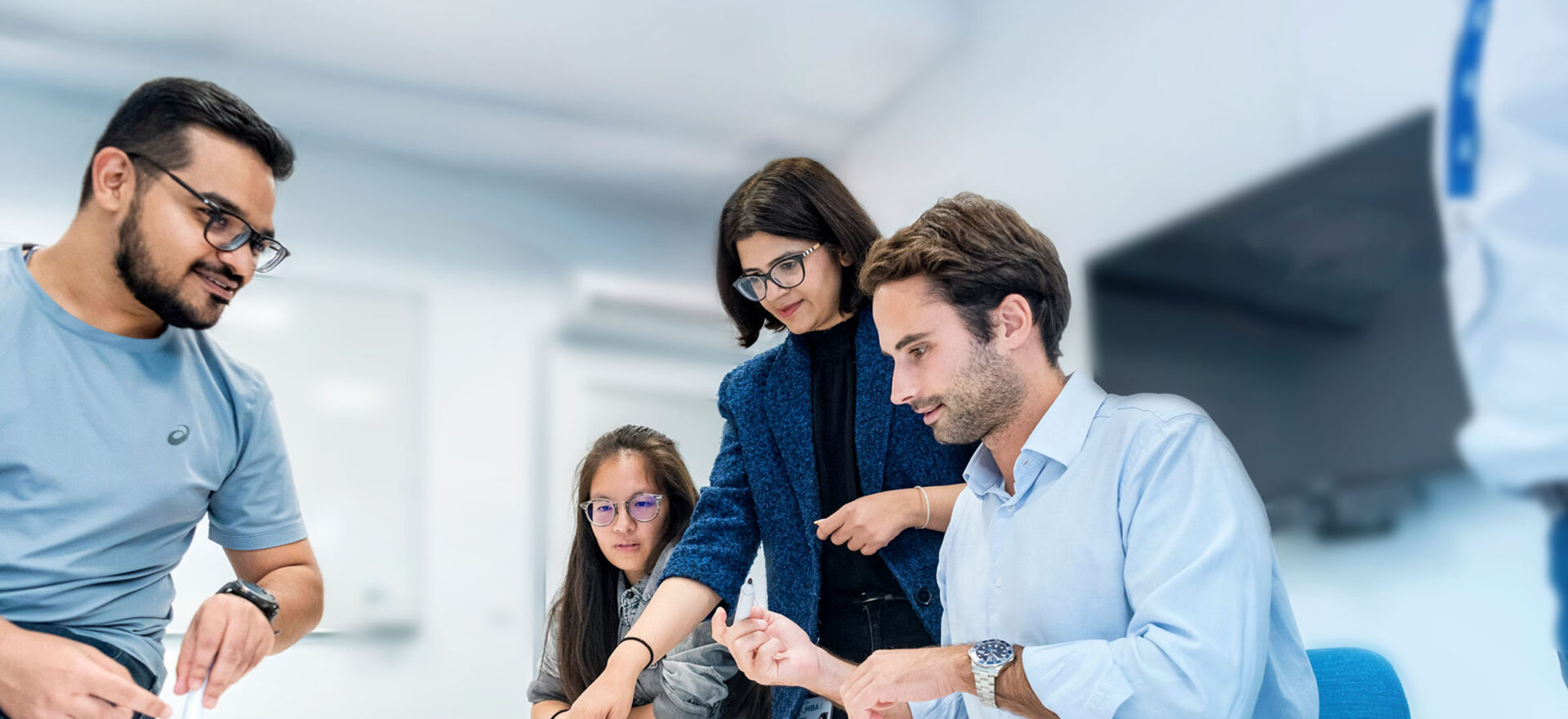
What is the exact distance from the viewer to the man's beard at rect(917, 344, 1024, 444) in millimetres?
1224

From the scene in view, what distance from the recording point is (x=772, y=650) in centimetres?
123

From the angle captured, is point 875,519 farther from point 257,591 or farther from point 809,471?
point 257,591

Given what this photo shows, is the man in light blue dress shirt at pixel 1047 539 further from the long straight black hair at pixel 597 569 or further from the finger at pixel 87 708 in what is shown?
the long straight black hair at pixel 597 569

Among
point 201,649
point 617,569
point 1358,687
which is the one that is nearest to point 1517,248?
point 1358,687

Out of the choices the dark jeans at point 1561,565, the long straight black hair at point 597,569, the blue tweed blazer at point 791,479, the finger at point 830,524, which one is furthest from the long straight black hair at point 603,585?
the dark jeans at point 1561,565

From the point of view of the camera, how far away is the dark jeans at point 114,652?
132cm

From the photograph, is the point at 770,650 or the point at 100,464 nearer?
the point at 770,650

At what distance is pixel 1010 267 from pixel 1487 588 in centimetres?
81

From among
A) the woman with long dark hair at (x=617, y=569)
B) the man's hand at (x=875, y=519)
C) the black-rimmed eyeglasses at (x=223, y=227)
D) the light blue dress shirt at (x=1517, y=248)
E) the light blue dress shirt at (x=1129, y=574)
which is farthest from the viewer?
the woman with long dark hair at (x=617, y=569)

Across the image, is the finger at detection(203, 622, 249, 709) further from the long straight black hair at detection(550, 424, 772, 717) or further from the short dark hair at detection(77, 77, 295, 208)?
the long straight black hair at detection(550, 424, 772, 717)

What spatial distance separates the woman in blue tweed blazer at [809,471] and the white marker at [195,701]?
0.46 m

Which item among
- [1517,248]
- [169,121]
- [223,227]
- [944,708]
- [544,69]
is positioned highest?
[544,69]

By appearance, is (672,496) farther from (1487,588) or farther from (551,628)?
(1487,588)

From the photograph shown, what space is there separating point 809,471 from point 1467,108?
1.02 metres
